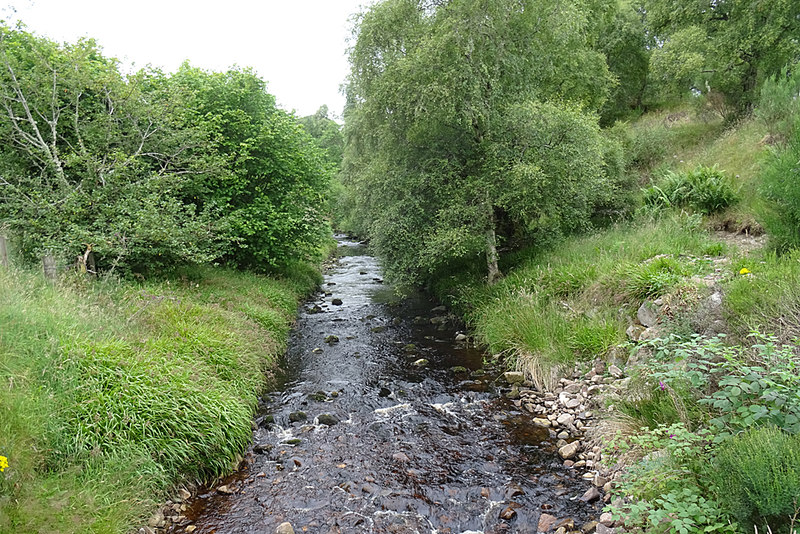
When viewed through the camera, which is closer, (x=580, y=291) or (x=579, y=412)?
(x=579, y=412)

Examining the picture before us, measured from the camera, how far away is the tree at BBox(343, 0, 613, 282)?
11.2 m

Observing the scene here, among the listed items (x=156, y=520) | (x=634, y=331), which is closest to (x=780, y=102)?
(x=634, y=331)

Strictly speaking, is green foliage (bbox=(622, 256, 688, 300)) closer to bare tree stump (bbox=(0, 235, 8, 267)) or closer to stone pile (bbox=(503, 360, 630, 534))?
stone pile (bbox=(503, 360, 630, 534))

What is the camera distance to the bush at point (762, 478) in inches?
131

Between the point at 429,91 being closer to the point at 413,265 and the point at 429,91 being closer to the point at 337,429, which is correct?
the point at 413,265

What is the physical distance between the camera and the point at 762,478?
3.42 m

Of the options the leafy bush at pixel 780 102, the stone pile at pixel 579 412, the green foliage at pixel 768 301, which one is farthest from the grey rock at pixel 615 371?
the leafy bush at pixel 780 102

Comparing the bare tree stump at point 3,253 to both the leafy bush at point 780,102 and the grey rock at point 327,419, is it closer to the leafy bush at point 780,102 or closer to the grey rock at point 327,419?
the grey rock at point 327,419

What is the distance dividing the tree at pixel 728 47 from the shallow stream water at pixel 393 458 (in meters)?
16.1

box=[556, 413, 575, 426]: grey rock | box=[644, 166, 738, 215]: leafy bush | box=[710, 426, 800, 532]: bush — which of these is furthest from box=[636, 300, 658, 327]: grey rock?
box=[644, 166, 738, 215]: leafy bush

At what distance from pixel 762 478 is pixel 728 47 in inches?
798

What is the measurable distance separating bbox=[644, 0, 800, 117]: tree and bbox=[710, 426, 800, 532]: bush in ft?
60.2

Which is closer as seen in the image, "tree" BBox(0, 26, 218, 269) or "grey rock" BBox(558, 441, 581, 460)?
"grey rock" BBox(558, 441, 581, 460)

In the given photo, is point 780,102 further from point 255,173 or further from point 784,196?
point 255,173
